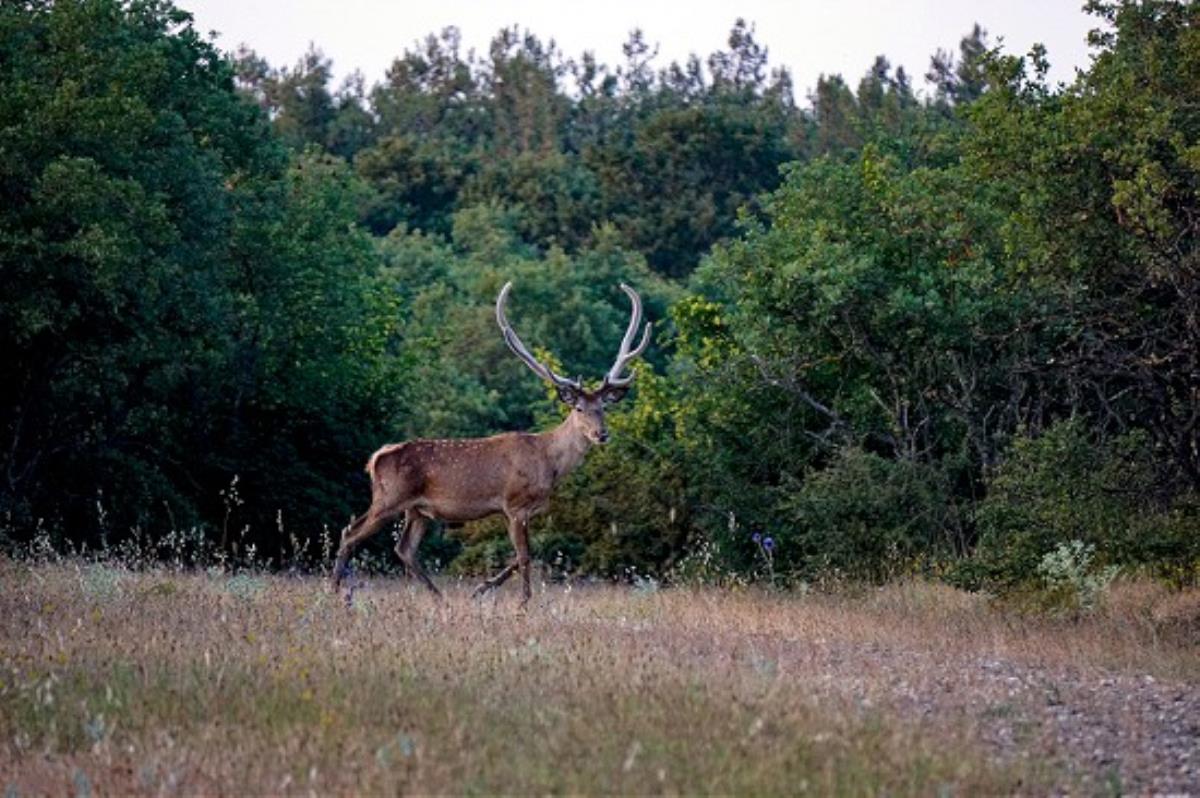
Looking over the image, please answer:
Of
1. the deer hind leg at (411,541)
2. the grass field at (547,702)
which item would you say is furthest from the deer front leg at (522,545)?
the grass field at (547,702)

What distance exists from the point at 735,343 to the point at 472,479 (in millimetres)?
9618

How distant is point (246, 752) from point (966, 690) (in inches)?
160

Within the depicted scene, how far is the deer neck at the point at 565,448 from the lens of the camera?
57.8ft

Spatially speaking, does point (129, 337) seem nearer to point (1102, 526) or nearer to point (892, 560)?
point (892, 560)

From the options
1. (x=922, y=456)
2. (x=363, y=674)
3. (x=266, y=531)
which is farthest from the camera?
(x=266, y=531)

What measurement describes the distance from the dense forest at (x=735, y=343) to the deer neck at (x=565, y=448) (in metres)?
2.33

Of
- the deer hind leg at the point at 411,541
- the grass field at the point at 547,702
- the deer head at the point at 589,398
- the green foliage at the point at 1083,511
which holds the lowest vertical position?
the deer hind leg at the point at 411,541

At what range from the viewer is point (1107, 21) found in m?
21.0

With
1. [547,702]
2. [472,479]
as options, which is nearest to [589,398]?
[472,479]

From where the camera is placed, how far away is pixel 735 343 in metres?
26.3

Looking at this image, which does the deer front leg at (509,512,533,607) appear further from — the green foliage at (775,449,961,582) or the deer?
the green foliage at (775,449,961,582)

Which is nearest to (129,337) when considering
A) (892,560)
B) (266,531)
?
(266,531)

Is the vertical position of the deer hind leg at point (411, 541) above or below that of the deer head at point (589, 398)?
below

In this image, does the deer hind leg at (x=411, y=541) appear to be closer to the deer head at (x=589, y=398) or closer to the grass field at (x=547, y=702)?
the deer head at (x=589, y=398)
